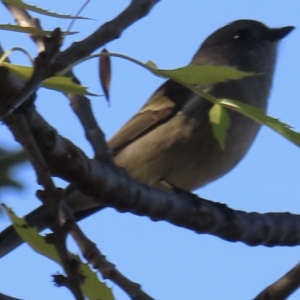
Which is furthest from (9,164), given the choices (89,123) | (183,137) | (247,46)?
(247,46)

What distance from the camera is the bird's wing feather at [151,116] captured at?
16.8ft

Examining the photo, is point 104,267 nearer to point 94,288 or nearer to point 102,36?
point 94,288

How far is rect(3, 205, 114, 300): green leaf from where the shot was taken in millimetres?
1602

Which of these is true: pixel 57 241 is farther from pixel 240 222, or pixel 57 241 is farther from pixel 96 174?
pixel 240 222

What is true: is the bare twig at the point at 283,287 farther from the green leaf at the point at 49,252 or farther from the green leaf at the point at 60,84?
the green leaf at the point at 60,84

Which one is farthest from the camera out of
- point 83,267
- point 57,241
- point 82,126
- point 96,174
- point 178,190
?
point 178,190

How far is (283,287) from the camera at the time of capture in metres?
2.10

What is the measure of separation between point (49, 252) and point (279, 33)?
4670mm

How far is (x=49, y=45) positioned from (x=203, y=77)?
19.3 inches

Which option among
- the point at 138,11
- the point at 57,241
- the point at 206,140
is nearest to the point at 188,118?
the point at 206,140

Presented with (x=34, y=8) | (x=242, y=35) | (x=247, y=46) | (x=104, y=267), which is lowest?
(x=104, y=267)

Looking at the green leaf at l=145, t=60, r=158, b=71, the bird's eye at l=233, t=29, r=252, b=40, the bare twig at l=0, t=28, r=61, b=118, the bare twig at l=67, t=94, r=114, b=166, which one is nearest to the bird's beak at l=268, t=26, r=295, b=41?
the bird's eye at l=233, t=29, r=252, b=40

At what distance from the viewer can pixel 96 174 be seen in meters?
2.67

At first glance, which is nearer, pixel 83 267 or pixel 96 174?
pixel 83 267
